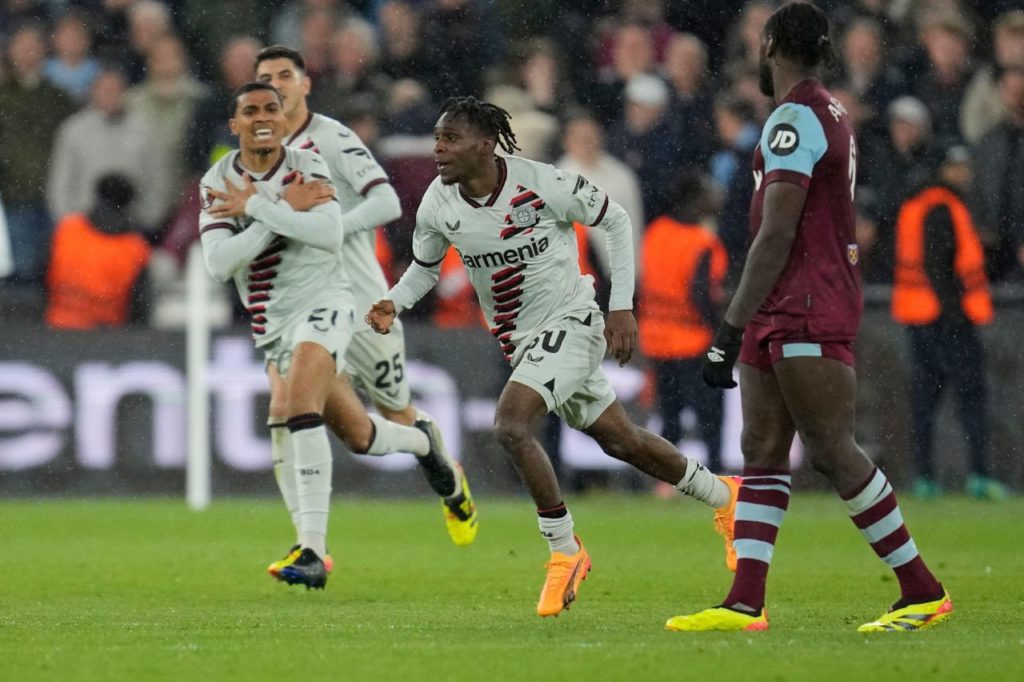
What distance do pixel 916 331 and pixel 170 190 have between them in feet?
20.9

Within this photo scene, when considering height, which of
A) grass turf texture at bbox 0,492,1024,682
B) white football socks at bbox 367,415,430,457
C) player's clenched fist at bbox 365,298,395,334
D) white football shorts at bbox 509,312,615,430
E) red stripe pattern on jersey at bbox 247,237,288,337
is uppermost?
red stripe pattern on jersey at bbox 247,237,288,337

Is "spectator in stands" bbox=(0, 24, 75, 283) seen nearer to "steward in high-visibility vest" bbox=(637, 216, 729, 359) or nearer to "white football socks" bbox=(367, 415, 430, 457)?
"steward in high-visibility vest" bbox=(637, 216, 729, 359)

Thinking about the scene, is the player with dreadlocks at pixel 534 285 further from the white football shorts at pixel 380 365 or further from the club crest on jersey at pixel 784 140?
the white football shorts at pixel 380 365

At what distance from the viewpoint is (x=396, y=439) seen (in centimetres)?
990

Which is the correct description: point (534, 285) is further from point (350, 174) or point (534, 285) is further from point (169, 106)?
point (169, 106)

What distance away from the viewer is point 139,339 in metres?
14.8

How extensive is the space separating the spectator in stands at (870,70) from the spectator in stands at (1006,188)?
915 mm

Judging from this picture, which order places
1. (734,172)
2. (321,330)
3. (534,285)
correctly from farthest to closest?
(734,172), (321,330), (534,285)

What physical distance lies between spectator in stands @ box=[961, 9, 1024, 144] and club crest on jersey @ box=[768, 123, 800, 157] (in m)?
9.46

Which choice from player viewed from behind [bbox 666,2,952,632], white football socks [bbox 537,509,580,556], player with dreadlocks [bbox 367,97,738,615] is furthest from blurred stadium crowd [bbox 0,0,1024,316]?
player viewed from behind [bbox 666,2,952,632]

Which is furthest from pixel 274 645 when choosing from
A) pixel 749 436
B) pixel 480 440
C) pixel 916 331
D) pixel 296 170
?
pixel 916 331

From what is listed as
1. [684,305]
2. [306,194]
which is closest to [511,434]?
[306,194]

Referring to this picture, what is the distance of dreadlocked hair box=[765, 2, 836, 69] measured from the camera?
6914 millimetres

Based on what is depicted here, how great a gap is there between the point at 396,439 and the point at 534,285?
6.73 ft
